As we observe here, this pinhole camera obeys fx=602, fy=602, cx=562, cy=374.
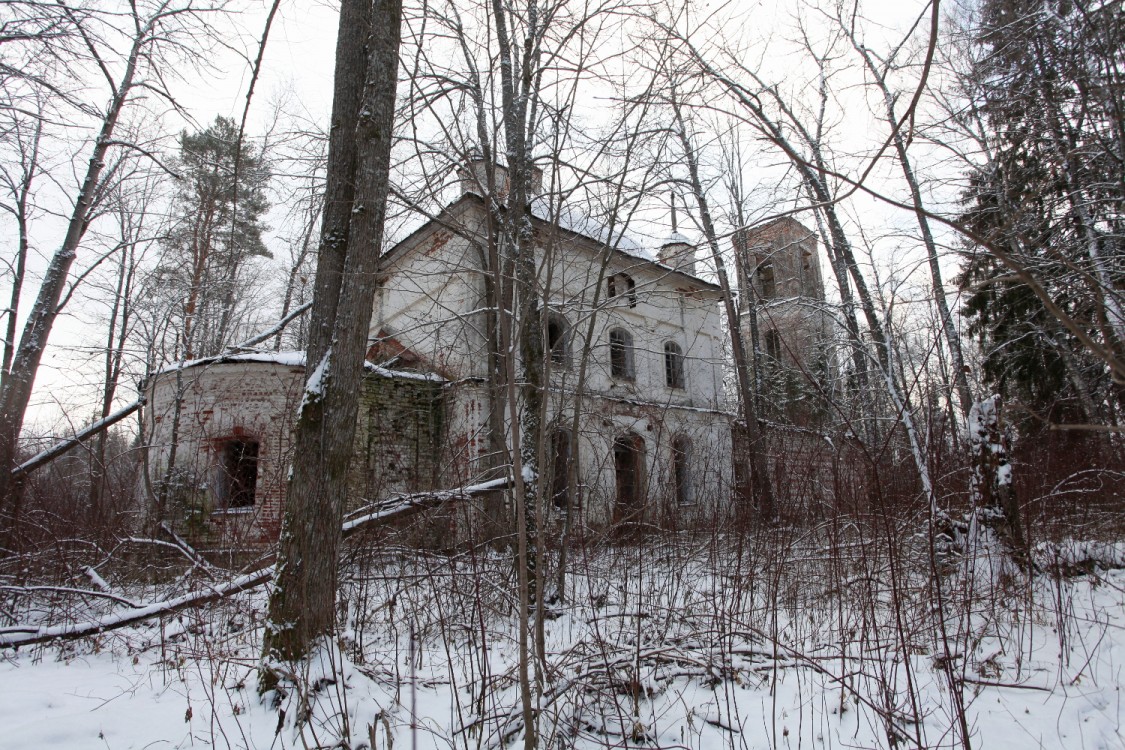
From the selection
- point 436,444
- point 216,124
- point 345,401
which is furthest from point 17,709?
point 216,124

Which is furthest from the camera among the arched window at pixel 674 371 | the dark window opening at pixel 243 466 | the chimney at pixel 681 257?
the arched window at pixel 674 371

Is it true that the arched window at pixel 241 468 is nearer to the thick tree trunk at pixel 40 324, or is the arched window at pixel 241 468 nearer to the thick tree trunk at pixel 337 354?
the thick tree trunk at pixel 40 324

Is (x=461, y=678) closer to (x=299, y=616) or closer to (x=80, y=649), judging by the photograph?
(x=299, y=616)

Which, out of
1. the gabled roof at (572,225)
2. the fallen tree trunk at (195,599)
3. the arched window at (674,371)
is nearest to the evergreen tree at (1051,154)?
the gabled roof at (572,225)

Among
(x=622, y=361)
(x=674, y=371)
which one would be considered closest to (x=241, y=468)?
(x=622, y=361)

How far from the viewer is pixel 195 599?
150 inches

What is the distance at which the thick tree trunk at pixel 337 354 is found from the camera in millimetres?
3514

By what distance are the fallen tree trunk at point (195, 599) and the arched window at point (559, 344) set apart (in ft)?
4.06

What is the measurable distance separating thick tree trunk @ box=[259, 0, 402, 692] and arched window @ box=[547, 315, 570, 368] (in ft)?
4.38

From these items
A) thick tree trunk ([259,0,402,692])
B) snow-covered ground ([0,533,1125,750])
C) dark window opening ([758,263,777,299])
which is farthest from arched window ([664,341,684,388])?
thick tree trunk ([259,0,402,692])

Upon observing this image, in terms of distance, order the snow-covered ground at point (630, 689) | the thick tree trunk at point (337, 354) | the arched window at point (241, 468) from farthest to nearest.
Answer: the arched window at point (241, 468), the thick tree trunk at point (337, 354), the snow-covered ground at point (630, 689)

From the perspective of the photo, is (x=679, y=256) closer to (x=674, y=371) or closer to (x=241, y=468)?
(x=241, y=468)

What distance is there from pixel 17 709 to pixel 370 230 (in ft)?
11.1

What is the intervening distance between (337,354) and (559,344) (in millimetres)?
8134
